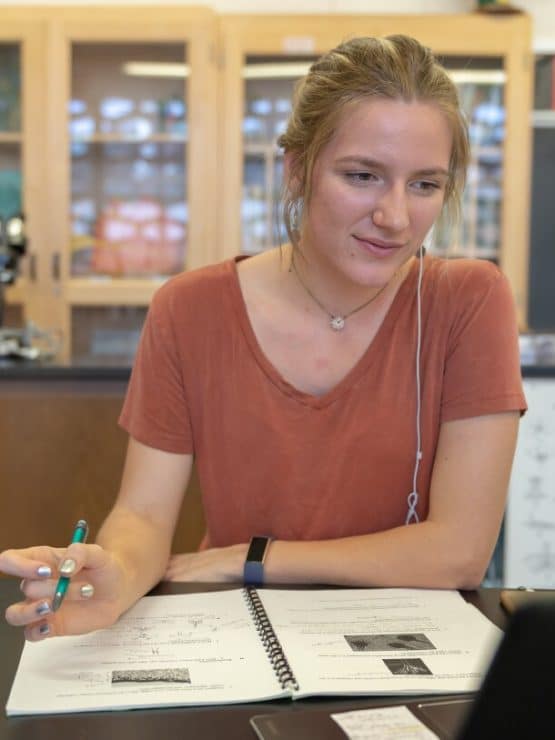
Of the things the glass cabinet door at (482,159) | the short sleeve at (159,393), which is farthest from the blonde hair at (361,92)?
the glass cabinet door at (482,159)

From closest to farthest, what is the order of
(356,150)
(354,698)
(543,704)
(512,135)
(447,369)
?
(543,704) < (354,698) < (356,150) < (447,369) < (512,135)

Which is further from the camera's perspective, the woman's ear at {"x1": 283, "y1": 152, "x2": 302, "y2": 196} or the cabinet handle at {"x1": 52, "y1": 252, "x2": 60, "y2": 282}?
the cabinet handle at {"x1": 52, "y1": 252, "x2": 60, "y2": 282}

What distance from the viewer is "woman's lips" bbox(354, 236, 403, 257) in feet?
3.84

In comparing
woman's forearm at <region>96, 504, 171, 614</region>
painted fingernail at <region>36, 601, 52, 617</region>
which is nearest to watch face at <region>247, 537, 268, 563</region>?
woman's forearm at <region>96, 504, 171, 614</region>

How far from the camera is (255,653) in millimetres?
840

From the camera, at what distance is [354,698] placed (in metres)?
0.75

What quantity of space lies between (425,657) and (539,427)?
1.67 meters

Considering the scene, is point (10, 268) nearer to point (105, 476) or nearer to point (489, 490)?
point (105, 476)

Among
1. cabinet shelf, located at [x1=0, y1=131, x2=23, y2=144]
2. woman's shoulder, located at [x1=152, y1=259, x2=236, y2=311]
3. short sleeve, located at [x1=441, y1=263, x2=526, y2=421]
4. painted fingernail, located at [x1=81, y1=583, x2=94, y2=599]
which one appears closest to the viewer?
painted fingernail, located at [x1=81, y1=583, x2=94, y2=599]

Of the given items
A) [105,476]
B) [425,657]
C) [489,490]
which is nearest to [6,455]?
[105,476]

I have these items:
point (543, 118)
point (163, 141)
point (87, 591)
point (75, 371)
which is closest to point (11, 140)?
point (163, 141)

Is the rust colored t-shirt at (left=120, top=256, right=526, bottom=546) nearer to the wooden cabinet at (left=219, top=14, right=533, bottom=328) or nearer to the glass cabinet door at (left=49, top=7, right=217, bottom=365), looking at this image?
the wooden cabinet at (left=219, top=14, right=533, bottom=328)

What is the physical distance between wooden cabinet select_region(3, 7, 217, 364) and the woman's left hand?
2.43 meters

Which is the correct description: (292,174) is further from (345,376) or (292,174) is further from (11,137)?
(11,137)
